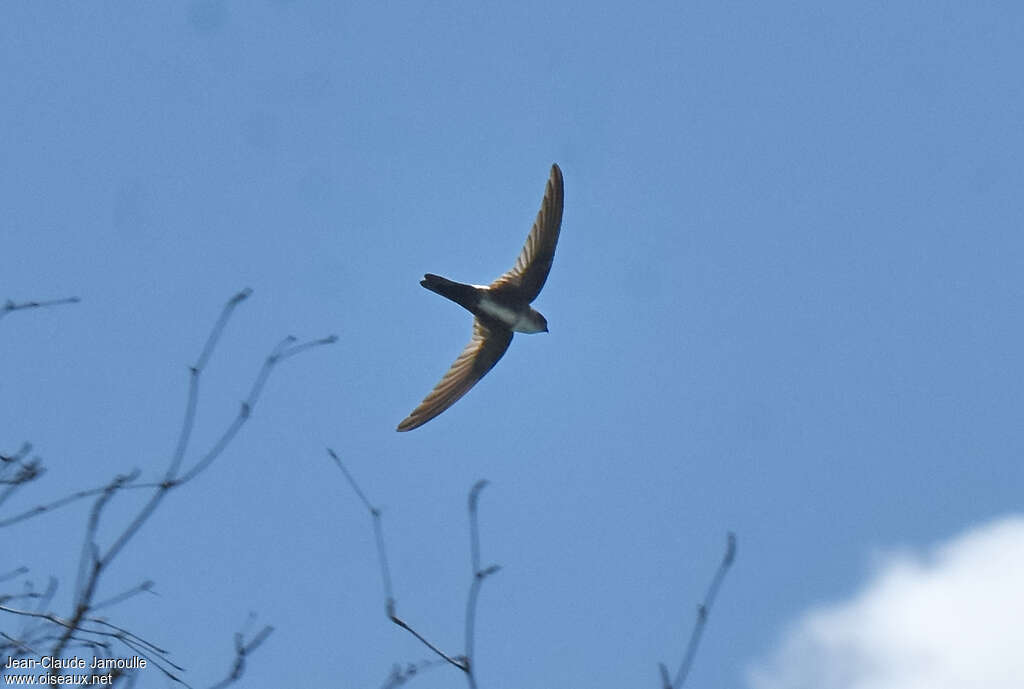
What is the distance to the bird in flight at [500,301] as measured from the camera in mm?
9984

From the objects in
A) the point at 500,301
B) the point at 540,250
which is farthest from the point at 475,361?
the point at 540,250

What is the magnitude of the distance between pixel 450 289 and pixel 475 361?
31.3 inches

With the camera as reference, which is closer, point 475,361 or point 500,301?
point 500,301

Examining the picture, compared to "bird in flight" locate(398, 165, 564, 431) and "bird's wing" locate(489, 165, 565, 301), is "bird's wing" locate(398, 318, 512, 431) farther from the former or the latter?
"bird's wing" locate(489, 165, 565, 301)

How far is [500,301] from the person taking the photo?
10.1m

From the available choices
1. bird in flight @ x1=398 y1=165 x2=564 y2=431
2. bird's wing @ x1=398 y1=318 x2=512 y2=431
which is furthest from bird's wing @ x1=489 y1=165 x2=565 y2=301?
bird's wing @ x1=398 y1=318 x2=512 y2=431

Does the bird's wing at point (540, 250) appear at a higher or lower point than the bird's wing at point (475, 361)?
higher

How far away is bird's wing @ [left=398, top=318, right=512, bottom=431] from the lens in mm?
10148

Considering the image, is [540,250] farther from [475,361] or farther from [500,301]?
[475,361]

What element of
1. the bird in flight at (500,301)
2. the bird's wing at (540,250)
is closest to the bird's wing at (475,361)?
the bird in flight at (500,301)

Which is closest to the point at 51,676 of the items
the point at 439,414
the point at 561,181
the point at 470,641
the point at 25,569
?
the point at 25,569

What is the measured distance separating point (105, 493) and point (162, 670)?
2.04ft

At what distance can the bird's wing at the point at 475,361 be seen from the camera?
1015cm

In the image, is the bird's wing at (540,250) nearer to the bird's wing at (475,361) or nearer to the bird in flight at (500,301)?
the bird in flight at (500,301)
